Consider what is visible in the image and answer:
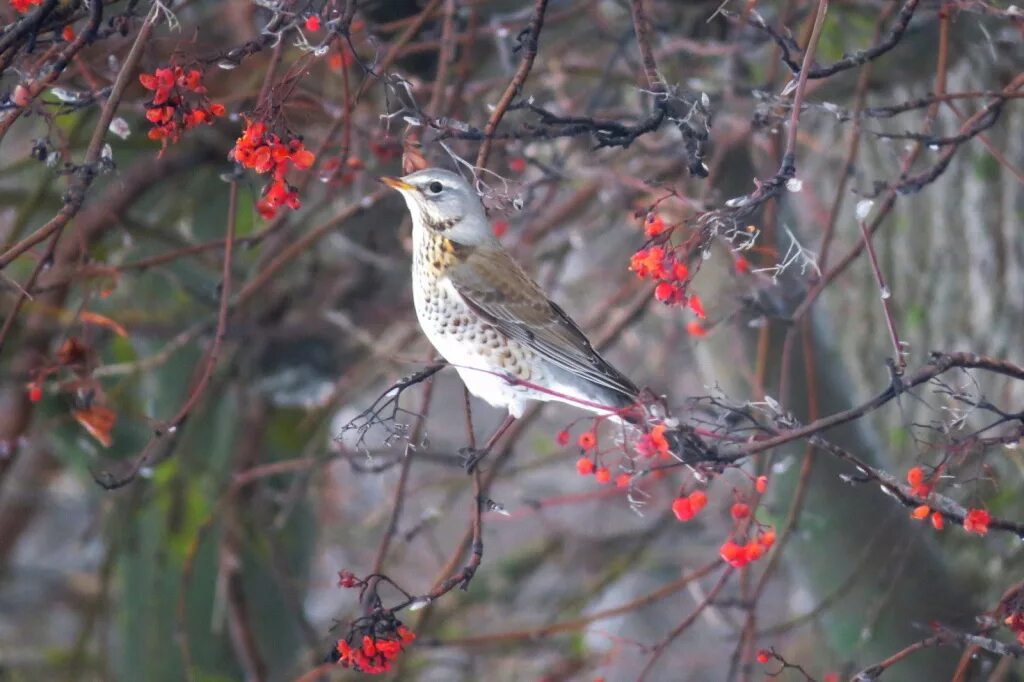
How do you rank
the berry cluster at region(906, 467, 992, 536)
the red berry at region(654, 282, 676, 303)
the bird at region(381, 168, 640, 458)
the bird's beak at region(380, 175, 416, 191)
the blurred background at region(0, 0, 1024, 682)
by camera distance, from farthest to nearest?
the blurred background at region(0, 0, 1024, 682), the bird at region(381, 168, 640, 458), the bird's beak at region(380, 175, 416, 191), the red berry at region(654, 282, 676, 303), the berry cluster at region(906, 467, 992, 536)

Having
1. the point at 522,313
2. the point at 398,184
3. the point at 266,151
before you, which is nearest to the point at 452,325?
the point at 522,313

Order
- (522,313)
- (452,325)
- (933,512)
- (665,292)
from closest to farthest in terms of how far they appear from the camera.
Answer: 1. (933,512)
2. (665,292)
3. (452,325)
4. (522,313)

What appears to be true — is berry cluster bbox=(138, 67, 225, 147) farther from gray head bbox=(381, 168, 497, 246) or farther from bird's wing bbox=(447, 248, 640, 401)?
bird's wing bbox=(447, 248, 640, 401)

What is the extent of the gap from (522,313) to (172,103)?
1.13 meters

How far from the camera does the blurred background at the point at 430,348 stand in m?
3.27

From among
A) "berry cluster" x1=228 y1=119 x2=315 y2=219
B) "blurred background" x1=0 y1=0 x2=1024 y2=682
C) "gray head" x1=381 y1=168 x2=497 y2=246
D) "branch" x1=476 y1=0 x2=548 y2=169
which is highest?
"branch" x1=476 y1=0 x2=548 y2=169

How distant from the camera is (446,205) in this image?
295cm

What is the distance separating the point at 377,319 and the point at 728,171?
166 cm

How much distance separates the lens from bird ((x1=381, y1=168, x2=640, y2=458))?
A: 9.39 ft

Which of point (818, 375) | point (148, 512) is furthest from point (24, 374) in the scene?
point (818, 375)

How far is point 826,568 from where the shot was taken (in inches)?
163

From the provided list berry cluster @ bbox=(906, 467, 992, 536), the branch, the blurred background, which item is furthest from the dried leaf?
berry cluster @ bbox=(906, 467, 992, 536)

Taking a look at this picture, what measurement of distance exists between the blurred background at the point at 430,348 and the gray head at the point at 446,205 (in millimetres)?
101

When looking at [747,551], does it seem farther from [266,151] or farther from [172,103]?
[172,103]
